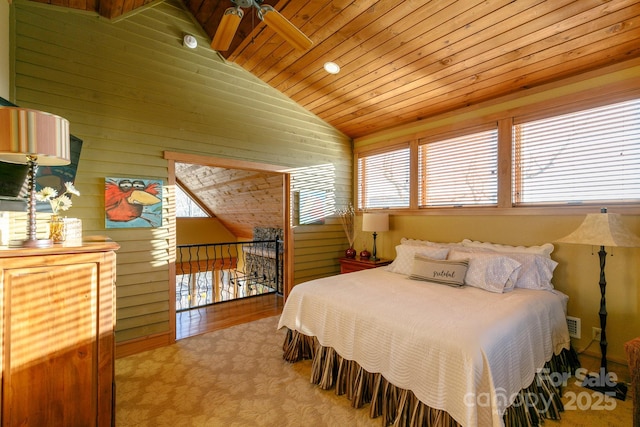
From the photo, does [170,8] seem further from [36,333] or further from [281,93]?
[36,333]

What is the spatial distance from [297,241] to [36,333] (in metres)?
3.13

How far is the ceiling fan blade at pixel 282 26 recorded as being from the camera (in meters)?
1.95

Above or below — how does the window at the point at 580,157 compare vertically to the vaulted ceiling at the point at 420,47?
below

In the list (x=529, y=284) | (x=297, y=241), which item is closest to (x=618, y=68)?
(x=529, y=284)

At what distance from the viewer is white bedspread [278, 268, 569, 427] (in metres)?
1.52

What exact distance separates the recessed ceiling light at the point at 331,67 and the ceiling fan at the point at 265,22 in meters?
1.15

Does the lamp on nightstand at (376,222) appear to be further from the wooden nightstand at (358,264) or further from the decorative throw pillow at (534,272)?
the decorative throw pillow at (534,272)

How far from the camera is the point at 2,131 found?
1.34 m

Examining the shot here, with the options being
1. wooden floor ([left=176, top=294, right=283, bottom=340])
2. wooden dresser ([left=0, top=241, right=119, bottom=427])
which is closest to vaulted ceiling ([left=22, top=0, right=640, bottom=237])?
wooden dresser ([left=0, top=241, right=119, bottom=427])

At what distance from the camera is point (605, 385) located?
7.43ft

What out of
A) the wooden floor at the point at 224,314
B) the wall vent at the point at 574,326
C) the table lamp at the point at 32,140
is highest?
the table lamp at the point at 32,140

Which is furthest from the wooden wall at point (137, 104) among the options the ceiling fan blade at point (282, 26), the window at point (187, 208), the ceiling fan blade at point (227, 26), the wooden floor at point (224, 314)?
the window at point (187, 208)

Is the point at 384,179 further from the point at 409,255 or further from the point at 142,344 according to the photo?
the point at 142,344

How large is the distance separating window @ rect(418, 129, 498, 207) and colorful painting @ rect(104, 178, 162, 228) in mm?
3222
